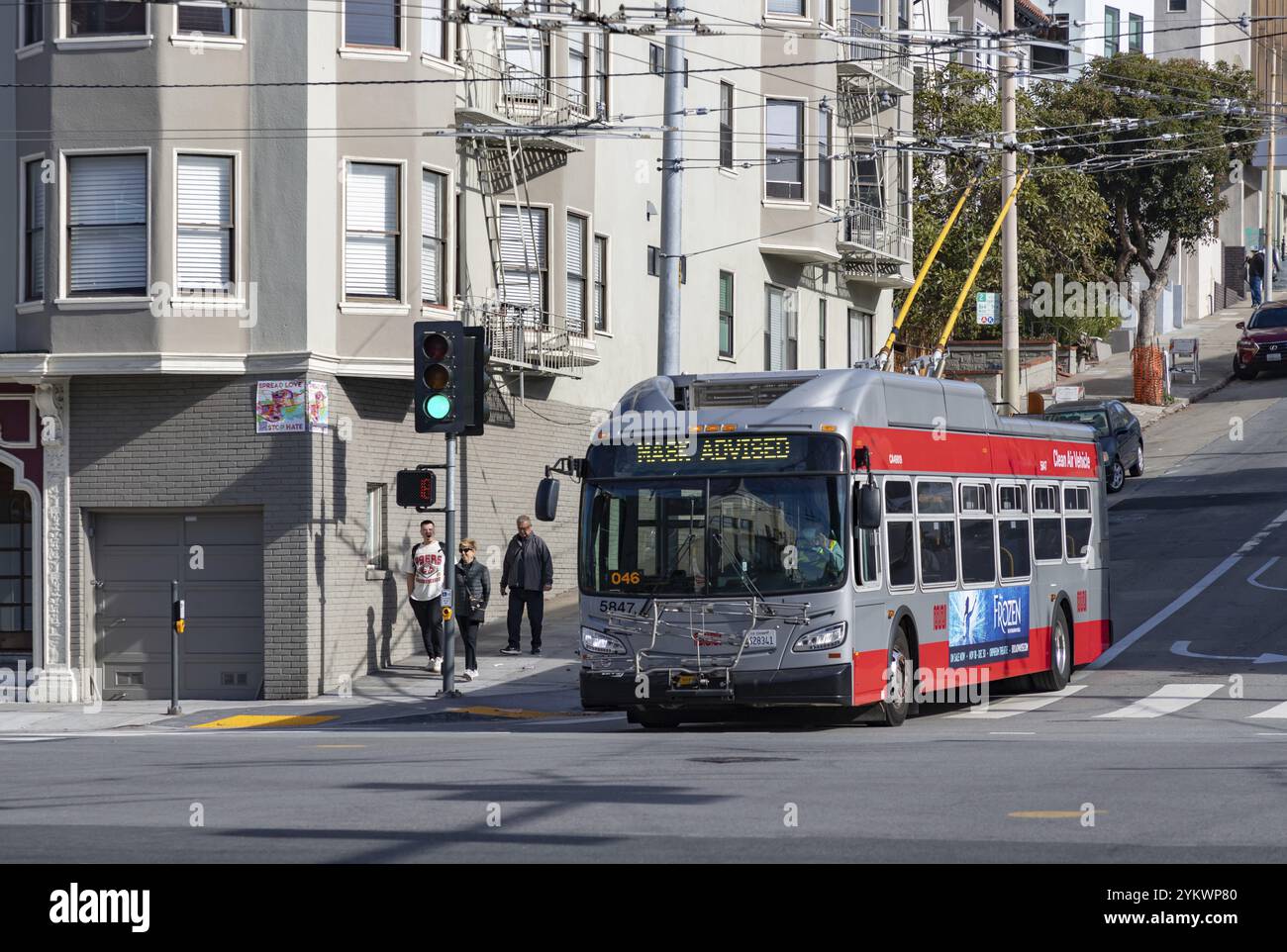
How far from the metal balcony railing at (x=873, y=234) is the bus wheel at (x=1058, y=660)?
54.7ft

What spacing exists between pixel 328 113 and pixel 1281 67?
85.4 meters

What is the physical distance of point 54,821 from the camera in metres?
10.7

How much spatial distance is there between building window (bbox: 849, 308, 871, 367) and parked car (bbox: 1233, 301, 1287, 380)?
20.0 meters

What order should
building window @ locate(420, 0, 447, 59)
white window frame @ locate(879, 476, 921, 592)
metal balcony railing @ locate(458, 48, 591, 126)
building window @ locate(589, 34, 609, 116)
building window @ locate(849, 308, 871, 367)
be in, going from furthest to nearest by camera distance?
building window @ locate(849, 308, 871, 367) < building window @ locate(589, 34, 609, 116) < metal balcony railing @ locate(458, 48, 591, 126) < building window @ locate(420, 0, 447, 59) < white window frame @ locate(879, 476, 921, 592)

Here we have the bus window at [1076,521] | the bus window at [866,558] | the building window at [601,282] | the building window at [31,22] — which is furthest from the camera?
the building window at [601,282]

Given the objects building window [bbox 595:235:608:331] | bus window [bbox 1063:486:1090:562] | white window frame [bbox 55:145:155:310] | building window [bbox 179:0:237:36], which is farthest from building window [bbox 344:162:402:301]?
bus window [bbox 1063:486:1090:562]

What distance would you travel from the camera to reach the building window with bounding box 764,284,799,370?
36719mm

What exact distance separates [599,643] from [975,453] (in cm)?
502

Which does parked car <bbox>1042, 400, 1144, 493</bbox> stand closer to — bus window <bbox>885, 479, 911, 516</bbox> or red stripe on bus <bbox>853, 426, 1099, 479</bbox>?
red stripe on bus <bbox>853, 426, 1099, 479</bbox>

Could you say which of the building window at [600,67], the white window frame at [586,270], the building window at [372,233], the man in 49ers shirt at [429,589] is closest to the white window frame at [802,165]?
the building window at [600,67]

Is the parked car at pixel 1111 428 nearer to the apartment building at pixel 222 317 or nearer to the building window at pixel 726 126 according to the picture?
the building window at pixel 726 126

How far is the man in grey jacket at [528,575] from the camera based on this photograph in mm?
25078
